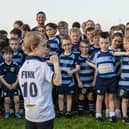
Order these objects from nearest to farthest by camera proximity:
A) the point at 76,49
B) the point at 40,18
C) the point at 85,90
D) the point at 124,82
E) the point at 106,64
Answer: the point at 124,82
the point at 106,64
the point at 85,90
the point at 76,49
the point at 40,18

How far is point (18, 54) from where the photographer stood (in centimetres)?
930

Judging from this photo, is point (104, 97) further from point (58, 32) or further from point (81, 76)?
point (58, 32)

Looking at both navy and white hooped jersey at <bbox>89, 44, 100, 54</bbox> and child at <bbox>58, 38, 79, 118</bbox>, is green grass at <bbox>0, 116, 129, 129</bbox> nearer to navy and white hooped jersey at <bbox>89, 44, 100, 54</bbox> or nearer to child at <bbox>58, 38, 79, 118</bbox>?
child at <bbox>58, 38, 79, 118</bbox>

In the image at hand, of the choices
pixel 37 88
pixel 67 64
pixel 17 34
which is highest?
pixel 17 34

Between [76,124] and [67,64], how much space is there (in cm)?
137

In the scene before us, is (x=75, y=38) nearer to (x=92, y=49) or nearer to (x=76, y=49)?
(x=76, y=49)

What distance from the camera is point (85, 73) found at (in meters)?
8.97

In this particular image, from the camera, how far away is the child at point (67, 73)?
28.9 ft

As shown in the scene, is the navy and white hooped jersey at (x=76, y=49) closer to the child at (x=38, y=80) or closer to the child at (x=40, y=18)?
the child at (x=40, y=18)

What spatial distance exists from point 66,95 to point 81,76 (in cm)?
52

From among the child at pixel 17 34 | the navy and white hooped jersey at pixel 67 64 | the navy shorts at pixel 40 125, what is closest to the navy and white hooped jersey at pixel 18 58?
the child at pixel 17 34

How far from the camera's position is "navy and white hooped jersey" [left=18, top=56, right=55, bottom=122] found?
5.09 m

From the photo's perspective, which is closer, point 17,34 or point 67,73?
point 67,73

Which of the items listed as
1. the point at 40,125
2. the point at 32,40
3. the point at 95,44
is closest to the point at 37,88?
the point at 40,125
